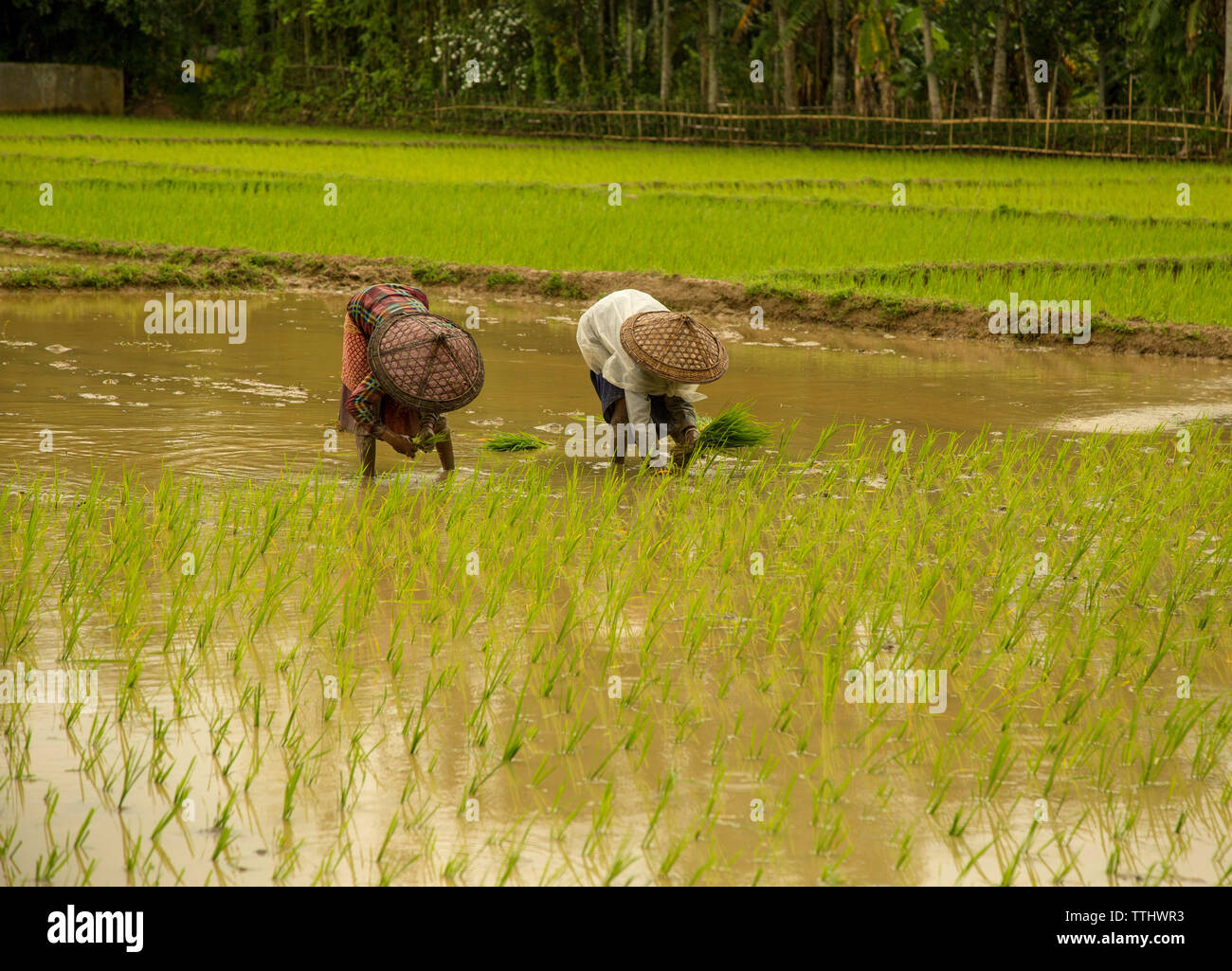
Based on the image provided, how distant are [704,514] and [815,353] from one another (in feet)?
12.1

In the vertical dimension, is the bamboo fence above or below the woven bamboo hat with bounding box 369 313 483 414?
above

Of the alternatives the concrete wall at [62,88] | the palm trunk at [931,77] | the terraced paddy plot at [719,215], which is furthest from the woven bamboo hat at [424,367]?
the concrete wall at [62,88]

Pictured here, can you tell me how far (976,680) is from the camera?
3.11 meters

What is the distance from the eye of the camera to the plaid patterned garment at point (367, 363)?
14.5 feet

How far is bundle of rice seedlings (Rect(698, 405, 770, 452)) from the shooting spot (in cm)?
537

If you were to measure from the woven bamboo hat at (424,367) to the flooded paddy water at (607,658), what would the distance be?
1.03ft

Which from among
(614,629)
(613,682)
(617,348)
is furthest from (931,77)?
(613,682)

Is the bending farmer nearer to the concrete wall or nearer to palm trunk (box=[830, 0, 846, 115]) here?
palm trunk (box=[830, 0, 846, 115])

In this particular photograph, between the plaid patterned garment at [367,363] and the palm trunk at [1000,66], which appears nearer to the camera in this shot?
the plaid patterned garment at [367,363]

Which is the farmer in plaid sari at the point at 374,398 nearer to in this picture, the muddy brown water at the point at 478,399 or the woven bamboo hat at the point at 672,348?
the muddy brown water at the point at 478,399

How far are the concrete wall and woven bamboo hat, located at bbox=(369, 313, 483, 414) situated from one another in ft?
75.4

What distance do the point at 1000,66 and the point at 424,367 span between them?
56.0ft

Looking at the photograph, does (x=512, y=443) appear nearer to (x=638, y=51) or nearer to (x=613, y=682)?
(x=613, y=682)

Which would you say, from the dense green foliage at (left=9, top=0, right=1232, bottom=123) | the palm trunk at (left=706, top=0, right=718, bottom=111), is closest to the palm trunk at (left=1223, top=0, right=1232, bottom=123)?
the dense green foliage at (left=9, top=0, right=1232, bottom=123)
